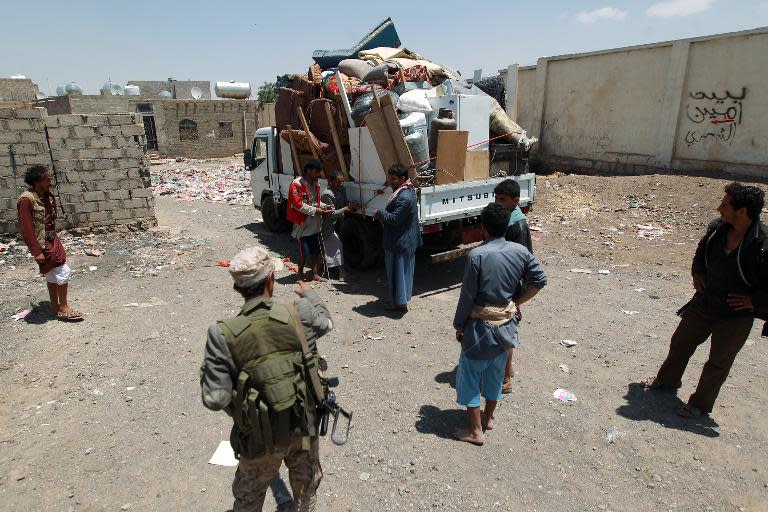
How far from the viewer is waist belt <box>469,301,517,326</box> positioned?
9.25 ft

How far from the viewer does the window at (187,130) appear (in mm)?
24062

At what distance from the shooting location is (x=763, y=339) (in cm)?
440

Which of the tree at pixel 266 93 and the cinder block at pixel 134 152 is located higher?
the tree at pixel 266 93

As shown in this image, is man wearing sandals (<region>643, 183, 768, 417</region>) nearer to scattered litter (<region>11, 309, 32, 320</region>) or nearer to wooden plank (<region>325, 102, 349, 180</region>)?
wooden plank (<region>325, 102, 349, 180</region>)

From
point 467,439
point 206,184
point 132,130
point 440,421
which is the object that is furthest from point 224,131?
point 467,439

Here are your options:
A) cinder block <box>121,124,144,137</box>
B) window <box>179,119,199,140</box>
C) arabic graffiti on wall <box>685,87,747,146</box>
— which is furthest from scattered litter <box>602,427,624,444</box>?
window <box>179,119,199,140</box>

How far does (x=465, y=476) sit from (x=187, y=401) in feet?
7.11

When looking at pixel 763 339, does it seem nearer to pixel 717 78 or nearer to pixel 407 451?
pixel 407 451

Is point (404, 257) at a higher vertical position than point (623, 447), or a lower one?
higher

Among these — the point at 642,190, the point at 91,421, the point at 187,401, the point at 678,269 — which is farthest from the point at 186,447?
the point at 642,190

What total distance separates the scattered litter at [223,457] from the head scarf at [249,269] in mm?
1573

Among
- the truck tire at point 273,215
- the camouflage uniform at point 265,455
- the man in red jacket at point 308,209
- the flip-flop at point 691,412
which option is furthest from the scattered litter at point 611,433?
the truck tire at point 273,215

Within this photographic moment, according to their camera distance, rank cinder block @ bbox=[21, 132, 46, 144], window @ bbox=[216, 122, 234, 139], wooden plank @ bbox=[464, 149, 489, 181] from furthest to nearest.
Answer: window @ bbox=[216, 122, 234, 139] < cinder block @ bbox=[21, 132, 46, 144] < wooden plank @ bbox=[464, 149, 489, 181]

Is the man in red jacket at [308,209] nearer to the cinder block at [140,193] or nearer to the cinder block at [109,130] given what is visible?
the cinder block at [140,193]
